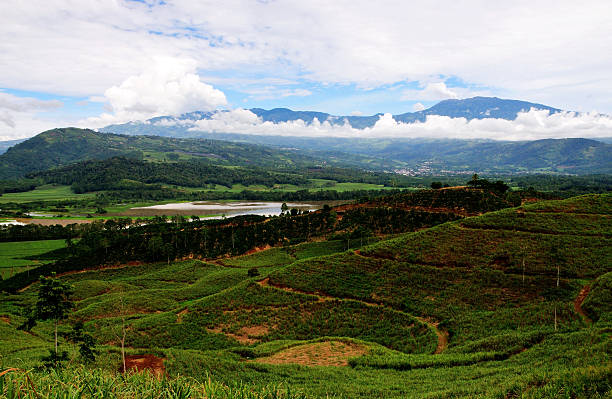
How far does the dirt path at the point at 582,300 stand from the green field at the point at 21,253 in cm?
9488

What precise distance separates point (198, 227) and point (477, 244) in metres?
69.5

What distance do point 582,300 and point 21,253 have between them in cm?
11348

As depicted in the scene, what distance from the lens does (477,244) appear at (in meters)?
42.0

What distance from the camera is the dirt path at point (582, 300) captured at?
25.7 meters

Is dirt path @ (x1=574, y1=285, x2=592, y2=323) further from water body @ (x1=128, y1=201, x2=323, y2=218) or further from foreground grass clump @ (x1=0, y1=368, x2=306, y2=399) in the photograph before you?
water body @ (x1=128, y1=201, x2=323, y2=218)

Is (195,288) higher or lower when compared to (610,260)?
lower

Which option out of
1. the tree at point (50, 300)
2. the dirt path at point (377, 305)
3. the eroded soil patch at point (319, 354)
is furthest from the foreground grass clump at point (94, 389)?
the dirt path at point (377, 305)

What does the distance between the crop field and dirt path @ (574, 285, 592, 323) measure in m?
0.17

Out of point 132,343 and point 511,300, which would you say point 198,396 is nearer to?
point 132,343

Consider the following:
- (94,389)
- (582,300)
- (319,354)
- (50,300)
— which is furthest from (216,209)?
(94,389)

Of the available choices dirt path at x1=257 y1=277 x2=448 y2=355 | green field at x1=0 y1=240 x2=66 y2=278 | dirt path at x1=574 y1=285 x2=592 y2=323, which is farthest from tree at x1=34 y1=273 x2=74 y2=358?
green field at x1=0 y1=240 x2=66 y2=278

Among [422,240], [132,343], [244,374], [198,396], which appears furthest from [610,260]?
[132,343]

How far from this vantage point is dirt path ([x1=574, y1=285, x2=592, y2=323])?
2570 centimetres

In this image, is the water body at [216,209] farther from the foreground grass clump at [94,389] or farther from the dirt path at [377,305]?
the foreground grass clump at [94,389]
